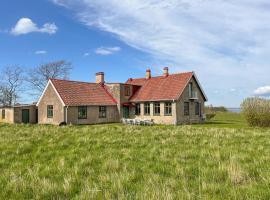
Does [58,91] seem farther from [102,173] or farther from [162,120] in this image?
[102,173]

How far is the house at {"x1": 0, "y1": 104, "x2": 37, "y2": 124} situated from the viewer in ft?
122

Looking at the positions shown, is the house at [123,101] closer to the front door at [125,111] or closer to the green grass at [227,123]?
the front door at [125,111]

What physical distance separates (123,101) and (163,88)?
227 inches

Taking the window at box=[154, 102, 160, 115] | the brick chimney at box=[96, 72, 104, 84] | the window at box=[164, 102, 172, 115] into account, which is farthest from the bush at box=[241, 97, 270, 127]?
the brick chimney at box=[96, 72, 104, 84]

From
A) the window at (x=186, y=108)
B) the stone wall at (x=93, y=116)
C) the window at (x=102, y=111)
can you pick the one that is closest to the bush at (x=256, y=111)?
the window at (x=186, y=108)

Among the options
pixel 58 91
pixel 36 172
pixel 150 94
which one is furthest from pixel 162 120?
pixel 36 172

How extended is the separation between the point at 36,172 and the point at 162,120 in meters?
29.3

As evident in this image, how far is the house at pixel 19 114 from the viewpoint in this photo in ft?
122

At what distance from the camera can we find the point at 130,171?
801 cm

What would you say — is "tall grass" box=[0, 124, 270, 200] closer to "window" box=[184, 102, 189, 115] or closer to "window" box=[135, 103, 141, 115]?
"window" box=[184, 102, 189, 115]

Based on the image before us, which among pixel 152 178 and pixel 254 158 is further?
pixel 254 158

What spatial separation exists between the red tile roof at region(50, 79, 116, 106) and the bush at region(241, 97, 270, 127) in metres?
17.0

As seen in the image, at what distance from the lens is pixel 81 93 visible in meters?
36.7

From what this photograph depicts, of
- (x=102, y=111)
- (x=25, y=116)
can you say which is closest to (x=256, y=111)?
(x=102, y=111)
